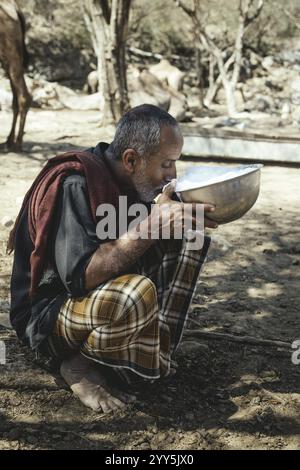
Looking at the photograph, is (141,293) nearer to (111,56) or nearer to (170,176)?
(170,176)

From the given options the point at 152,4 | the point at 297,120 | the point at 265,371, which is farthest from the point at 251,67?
the point at 265,371

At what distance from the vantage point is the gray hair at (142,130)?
225 centimetres

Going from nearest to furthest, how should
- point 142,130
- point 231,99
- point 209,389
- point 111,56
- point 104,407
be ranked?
point 142,130
point 104,407
point 209,389
point 111,56
point 231,99

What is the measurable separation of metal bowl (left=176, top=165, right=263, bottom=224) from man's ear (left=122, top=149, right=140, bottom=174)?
7.5 inches

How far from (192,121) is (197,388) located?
372 inches

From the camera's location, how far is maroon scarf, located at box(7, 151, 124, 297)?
2213mm

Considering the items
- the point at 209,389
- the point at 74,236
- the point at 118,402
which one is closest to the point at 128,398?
the point at 118,402

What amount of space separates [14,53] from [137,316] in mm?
6360

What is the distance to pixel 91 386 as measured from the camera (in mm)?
2424

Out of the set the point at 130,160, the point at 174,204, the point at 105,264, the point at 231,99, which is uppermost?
the point at 130,160

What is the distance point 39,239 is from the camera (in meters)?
2.23

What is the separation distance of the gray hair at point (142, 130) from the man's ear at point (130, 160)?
0.06 ft

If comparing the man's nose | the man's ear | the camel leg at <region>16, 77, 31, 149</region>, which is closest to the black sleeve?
the man's ear
